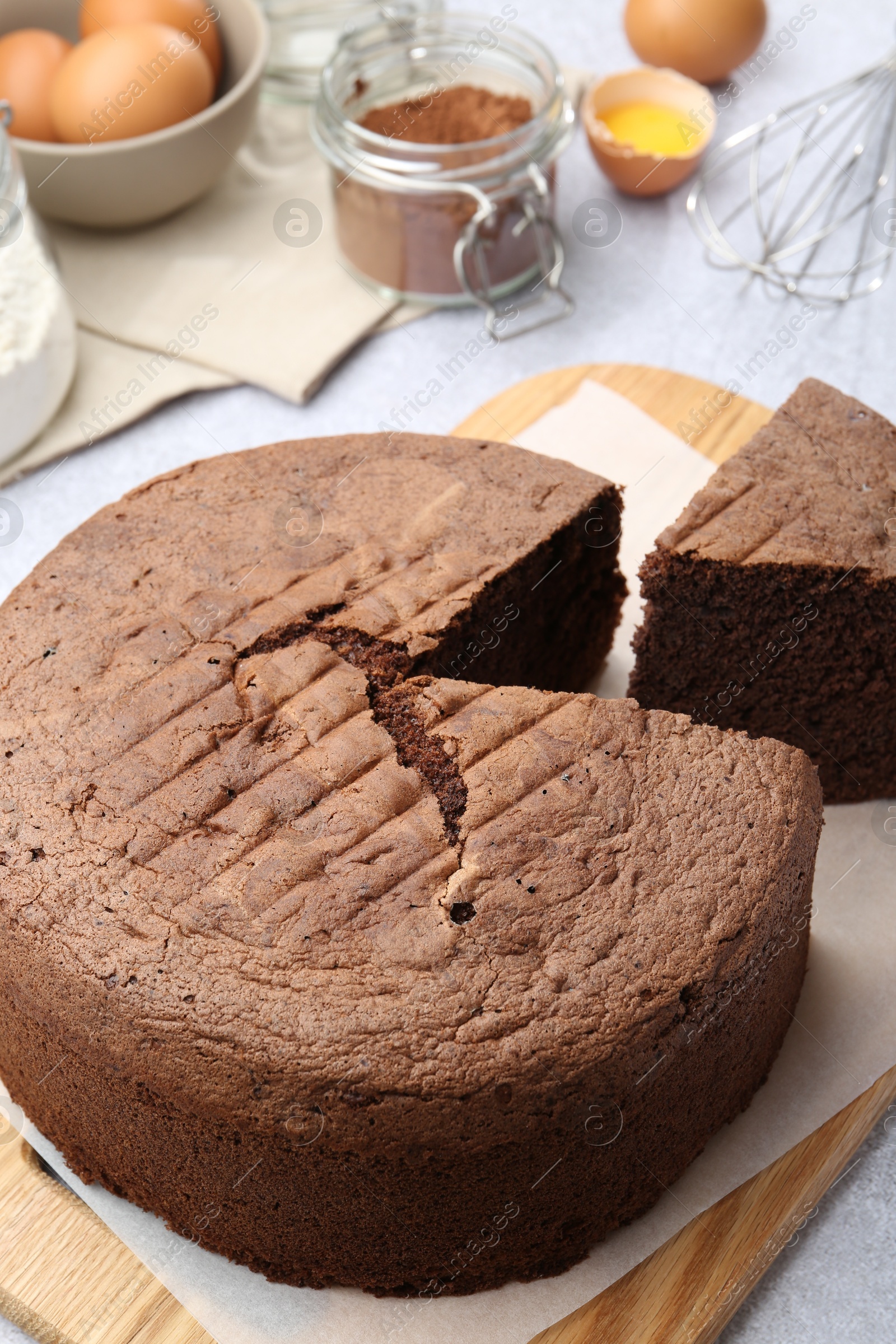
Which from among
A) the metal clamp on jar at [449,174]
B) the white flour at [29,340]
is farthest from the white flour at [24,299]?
the metal clamp on jar at [449,174]

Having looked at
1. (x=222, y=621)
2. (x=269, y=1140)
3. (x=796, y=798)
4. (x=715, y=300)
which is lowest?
(x=715, y=300)

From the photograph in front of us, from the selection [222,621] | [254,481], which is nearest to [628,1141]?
[222,621]

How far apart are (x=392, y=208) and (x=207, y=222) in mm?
862

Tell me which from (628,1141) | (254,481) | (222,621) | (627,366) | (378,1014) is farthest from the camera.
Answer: (627,366)

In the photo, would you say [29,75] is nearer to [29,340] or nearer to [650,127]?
[29,340]

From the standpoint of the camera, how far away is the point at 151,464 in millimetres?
4199

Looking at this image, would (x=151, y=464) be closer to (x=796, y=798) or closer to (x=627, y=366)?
(x=627, y=366)

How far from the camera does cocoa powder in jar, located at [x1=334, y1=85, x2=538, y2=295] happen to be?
164 inches

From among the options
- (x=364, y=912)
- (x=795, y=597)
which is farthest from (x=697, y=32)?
(x=364, y=912)

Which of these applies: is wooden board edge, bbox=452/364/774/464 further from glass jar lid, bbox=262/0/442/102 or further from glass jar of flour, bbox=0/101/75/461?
glass jar lid, bbox=262/0/442/102

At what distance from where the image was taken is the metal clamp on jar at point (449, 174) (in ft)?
13.4

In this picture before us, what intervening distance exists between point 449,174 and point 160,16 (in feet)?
3.69

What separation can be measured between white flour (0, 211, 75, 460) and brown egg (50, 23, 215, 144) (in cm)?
47

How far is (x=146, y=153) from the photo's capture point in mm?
4180
